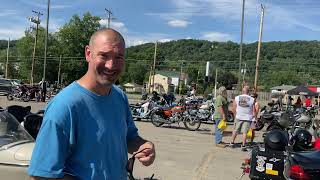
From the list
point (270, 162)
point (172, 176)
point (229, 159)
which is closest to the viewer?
point (270, 162)

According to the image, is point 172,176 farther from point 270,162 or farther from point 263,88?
point 263,88

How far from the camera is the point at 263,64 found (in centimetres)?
11200

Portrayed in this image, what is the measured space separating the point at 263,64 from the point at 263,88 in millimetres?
29166

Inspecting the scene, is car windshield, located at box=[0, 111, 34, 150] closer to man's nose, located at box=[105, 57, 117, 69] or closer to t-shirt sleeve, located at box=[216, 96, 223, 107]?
man's nose, located at box=[105, 57, 117, 69]

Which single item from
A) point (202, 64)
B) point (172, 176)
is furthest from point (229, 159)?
point (202, 64)

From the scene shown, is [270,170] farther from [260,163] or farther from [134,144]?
[134,144]

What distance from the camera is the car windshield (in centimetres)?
533

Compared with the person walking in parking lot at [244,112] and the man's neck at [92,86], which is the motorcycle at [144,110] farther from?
the man's neck at [92,86]

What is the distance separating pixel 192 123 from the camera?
63.2ft

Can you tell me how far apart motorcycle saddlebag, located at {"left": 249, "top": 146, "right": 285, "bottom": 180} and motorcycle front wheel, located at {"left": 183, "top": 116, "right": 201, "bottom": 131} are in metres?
11.8

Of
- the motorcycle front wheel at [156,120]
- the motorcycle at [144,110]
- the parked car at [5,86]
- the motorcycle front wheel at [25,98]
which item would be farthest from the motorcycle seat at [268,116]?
the parked car at [5,86]

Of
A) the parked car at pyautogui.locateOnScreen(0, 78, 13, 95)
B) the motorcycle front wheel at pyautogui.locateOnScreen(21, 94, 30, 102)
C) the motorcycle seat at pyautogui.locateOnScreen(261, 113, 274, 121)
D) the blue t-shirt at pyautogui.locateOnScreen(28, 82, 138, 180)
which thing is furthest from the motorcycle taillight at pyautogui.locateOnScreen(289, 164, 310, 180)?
the parked car at pyautogui.locateOnScreen(0, 78, 13, 95)

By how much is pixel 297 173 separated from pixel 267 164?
4.80 feet

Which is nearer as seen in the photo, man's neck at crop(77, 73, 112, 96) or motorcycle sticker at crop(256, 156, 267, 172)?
man's neck at crop(77, 73, 112, 96)
